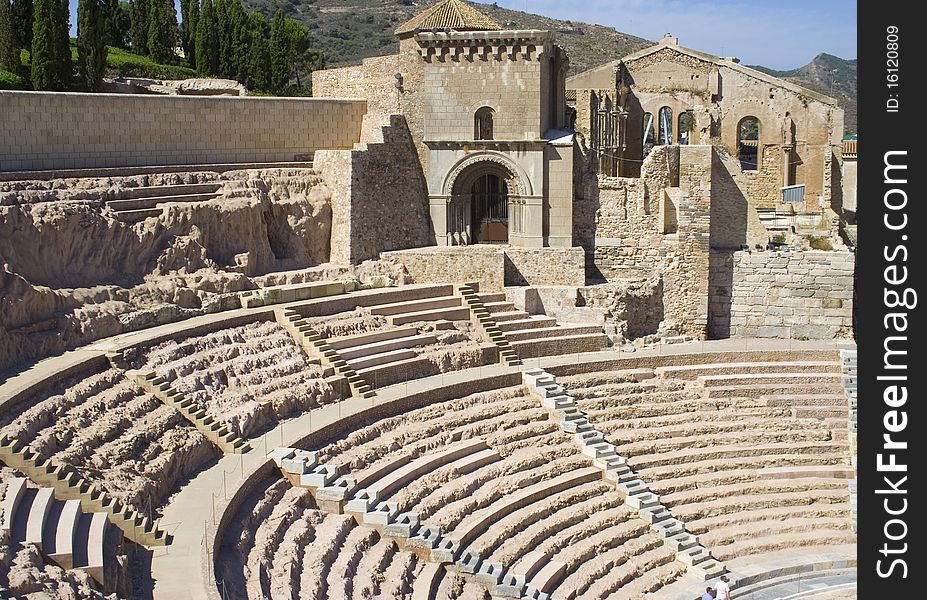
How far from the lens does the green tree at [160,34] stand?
43844 mm

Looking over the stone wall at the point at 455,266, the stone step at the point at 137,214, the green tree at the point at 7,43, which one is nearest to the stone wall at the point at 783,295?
the stone wall at the point at 455,266

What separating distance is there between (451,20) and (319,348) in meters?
11.2

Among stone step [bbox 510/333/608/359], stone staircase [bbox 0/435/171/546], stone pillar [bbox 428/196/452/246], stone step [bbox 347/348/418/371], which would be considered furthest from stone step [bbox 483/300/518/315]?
stone staircase [bbox 0/435/171/546]

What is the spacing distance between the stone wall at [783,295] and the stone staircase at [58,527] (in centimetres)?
1862

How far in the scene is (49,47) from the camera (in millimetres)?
29875

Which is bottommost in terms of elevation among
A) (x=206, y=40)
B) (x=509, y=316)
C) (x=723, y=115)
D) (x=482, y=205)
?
(x=509, y=316)

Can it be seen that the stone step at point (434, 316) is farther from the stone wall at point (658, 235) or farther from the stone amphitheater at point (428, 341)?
the stone wall at point (658, 235)

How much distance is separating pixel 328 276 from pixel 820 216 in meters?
15.7

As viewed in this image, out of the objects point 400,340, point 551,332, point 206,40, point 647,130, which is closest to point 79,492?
point 400,340

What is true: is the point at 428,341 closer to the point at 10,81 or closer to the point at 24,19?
the point at 10,81

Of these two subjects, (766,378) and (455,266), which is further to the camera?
(455,266)
